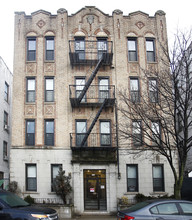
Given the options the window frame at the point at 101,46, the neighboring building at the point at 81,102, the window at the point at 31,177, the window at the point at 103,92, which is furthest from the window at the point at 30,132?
the window frame at the point at 101,46

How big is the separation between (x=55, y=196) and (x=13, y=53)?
10803 mm

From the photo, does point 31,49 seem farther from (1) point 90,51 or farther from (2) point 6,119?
(2) point 6,119

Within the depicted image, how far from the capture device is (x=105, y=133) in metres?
21.3

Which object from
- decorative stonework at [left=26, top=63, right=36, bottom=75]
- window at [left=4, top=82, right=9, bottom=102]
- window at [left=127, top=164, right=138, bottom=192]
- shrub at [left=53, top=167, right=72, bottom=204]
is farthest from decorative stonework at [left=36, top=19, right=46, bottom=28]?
window at [left=127, top=164, right=138, bottom=192]

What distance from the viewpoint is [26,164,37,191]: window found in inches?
810

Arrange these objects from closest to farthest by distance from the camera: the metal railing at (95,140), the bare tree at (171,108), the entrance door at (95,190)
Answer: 1. the bare tree at (171,108)
2. the entrance door at (95,190)
3. the metal railing at (95,140)

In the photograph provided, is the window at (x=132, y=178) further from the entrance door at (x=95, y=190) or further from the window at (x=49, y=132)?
the window at (x=49, y=132)

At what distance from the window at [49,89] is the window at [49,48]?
1732mm

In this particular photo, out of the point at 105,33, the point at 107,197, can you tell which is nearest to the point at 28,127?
the point at 107,197

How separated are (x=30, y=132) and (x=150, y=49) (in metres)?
11.0

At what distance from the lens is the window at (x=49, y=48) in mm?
22641

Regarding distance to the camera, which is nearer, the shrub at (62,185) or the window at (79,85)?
the shrub at (62,185)

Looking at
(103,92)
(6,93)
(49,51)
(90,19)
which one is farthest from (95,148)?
(6,93)

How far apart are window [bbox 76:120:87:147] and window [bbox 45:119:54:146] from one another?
5.86 feet
